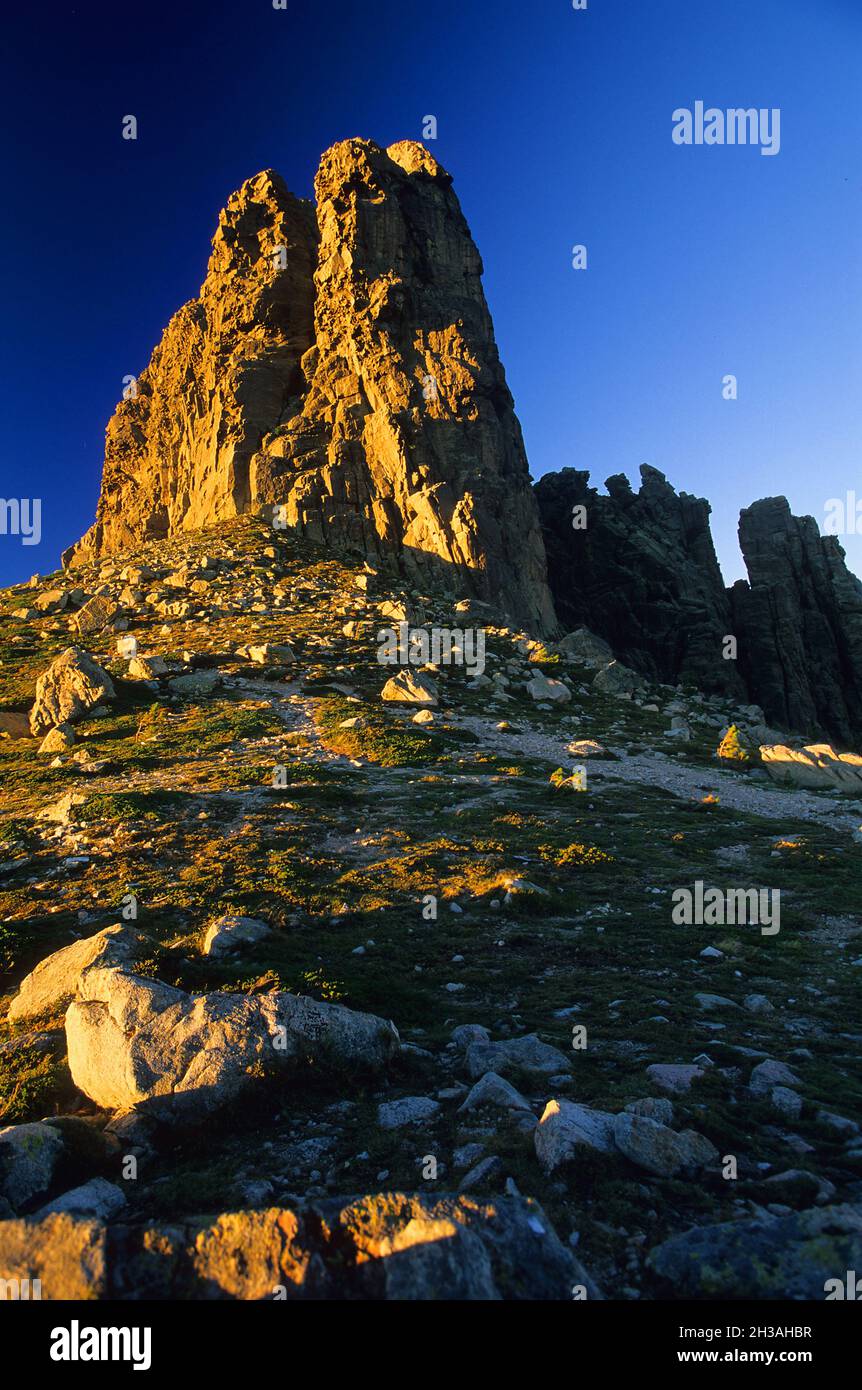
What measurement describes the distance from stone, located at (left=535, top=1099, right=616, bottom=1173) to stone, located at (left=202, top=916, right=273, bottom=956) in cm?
588

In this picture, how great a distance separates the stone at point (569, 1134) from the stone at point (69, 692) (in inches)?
1104

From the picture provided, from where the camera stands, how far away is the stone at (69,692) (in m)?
29.0

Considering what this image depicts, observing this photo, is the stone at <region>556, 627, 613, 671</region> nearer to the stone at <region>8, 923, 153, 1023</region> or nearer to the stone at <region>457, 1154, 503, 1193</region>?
the stone at <region>8, 923, 153, 1023</region>

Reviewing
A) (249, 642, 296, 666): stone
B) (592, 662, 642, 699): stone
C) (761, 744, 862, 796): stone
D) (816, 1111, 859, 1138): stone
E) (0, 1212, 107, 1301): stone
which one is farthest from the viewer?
(592, 662, 642, 699): stone

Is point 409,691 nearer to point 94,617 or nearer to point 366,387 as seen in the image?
point 94,617

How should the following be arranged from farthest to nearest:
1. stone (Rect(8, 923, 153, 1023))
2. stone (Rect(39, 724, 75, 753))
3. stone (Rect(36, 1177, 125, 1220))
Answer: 1. stone (Rect(39, 724, 75, 753))
2. stone (Rect(8, 923, 153, 1023))
3. stone (Rect(36, 1177, 125, 1220))

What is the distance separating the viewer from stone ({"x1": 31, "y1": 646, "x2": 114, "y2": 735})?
95.2ft

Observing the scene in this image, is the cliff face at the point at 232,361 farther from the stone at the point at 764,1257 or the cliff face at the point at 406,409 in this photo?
the stone at the point at 764,1257

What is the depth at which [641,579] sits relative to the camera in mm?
89062

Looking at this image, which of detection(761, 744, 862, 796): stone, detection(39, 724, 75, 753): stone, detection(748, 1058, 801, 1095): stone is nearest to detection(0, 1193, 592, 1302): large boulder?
detection(748, 1058, 801, 1095): stone

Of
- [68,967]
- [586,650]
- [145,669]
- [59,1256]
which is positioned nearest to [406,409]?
[586,650]

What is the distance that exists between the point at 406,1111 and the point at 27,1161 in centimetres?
319

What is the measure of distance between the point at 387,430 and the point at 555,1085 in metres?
67.0
